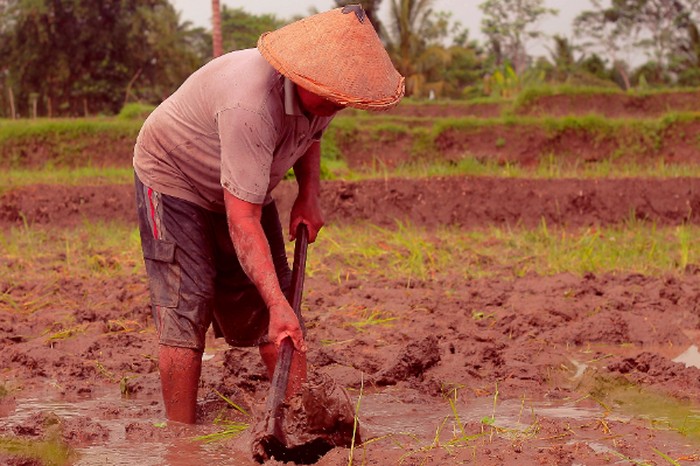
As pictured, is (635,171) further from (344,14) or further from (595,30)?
(595,30)

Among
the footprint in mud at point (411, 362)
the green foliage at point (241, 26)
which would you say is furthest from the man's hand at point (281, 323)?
the green foliage at point (241, 26)

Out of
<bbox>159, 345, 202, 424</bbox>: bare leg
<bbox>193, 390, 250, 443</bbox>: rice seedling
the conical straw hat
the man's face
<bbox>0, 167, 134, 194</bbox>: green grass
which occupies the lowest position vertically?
<bbox>0, 167, 134, 194</bbox>: green grass

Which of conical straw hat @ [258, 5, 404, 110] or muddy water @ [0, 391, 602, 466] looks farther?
muddy water @ [0, 391, 602, 466]

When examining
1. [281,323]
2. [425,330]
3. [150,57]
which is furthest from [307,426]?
[150,57]

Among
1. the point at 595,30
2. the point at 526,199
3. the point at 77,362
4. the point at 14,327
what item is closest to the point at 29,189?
the point at 526,199

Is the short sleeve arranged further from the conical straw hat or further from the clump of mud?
the clump of mud

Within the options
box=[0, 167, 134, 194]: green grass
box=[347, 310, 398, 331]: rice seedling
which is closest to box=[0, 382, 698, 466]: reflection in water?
box=[347, 310, 398, 331]: rice seedling

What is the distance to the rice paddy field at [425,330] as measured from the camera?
11.0ft

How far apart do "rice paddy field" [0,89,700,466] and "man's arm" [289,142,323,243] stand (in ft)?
1.86

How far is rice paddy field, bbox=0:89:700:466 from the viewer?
335 centimetres

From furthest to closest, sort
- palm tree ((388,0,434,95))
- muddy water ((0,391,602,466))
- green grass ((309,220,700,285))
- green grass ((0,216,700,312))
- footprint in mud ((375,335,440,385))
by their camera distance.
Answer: palm tree ((388,0,434,95))
green grass ((309,220,700,285))
green grass ((0,216,700,312))
footprint in mud ((375,335,440,385))
muddy water ((0,391,602,466))

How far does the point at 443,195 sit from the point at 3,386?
730 centimetres

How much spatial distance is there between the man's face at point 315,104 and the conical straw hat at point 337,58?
10 centimetres

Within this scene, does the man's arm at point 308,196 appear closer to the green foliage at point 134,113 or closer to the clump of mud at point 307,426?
the clump of mud at point 307,426
